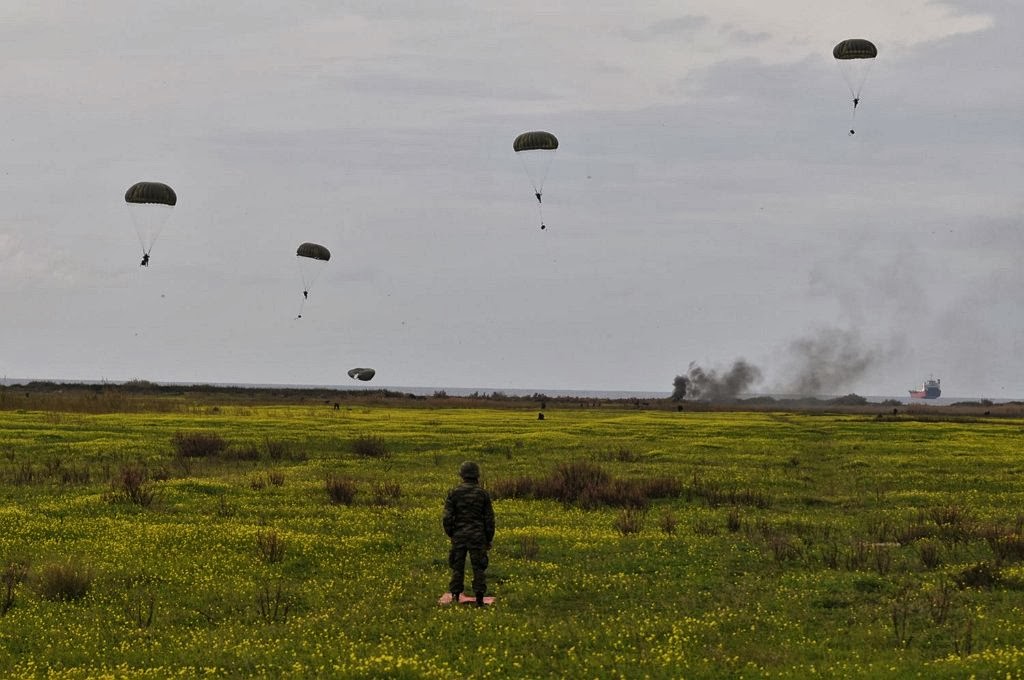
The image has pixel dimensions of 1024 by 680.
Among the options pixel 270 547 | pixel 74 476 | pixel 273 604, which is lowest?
pixel 273 604

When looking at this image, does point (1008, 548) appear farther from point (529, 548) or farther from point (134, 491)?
point (134, 491)

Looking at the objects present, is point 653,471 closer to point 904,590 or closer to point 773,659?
point 904,590

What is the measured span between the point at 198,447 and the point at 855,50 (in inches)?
1778

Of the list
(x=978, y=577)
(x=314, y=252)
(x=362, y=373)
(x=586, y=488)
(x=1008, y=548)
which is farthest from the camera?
(x=362, y=373)

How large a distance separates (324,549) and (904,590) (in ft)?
38.5

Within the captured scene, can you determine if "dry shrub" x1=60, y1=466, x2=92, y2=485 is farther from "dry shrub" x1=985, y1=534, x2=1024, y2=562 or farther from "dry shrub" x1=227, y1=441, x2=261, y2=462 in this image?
"dry shrub" x1=985, y1=534, x2=1024, y2=562

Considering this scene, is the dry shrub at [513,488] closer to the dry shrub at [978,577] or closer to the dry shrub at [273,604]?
the dry shrub at [273,604]

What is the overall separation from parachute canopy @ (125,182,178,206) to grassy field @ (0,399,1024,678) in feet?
54.8

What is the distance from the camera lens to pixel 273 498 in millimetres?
30281

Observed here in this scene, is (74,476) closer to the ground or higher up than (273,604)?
higher up

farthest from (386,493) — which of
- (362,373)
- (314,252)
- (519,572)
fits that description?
(362,373)

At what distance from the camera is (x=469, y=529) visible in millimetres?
18016

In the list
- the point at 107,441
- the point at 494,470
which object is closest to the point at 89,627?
the point at 494,470

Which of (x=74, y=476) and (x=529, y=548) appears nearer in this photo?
(x=529, y=548)
